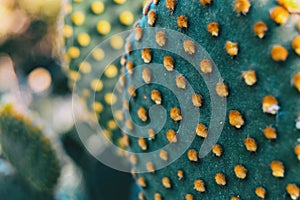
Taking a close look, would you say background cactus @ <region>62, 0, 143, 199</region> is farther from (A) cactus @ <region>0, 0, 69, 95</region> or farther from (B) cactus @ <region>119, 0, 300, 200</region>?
(A) cactus @ <region>0, 0, 69, 95</region>

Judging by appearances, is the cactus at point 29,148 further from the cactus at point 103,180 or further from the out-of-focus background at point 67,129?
the cactus at point 103,180

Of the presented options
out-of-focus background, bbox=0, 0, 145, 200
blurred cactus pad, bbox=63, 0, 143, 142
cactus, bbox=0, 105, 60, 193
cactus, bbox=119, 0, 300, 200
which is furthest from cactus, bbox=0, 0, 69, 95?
cactus, bbox=119, 0, 300, 200

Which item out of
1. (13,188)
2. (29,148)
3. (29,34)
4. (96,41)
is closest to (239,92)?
(96,41)

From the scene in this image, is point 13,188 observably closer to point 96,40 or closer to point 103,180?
point 103,180

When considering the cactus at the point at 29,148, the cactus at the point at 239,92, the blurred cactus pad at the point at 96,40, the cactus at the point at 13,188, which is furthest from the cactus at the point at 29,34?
the cactus at the point at 239,92

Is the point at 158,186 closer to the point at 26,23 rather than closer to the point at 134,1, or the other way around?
the point at 134,1

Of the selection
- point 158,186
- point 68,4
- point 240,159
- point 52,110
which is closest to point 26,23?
point 52,110
